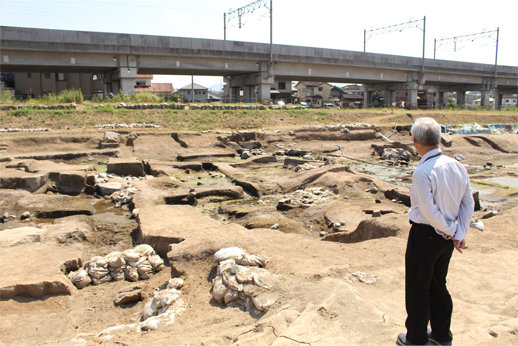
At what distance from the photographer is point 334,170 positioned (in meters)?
10.4

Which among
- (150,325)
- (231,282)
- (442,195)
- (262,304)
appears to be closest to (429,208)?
(442,195)

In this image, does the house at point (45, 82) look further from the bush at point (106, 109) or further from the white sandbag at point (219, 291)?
the white sandbag at point (219, 291)

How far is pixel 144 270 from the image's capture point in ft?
15.0

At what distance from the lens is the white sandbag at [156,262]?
4.67 metres

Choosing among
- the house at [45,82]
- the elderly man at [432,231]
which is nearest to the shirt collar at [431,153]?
the elderly man at [432,231]

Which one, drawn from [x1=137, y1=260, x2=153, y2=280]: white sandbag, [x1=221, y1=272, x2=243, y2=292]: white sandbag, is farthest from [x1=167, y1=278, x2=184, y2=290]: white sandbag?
[x1=137, y1=260, x2=153, y2=280]: white sandbag

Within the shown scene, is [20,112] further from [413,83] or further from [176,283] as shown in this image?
[413,83]

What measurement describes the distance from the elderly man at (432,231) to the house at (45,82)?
111 ft

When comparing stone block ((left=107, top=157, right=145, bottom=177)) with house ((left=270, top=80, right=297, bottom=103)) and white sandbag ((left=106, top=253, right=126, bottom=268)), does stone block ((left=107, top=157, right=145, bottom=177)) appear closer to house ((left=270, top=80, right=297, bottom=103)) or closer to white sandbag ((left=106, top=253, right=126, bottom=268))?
white sandbag ((left=106, top=253, right=126, bottom=268))

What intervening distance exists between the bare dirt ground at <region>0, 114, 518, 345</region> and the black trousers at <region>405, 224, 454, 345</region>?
0.54 ft

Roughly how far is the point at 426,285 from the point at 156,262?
10.9ft

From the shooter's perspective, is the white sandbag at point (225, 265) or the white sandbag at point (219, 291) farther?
the white sandbag at point (225, 265)

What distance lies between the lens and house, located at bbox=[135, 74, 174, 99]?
43438mm

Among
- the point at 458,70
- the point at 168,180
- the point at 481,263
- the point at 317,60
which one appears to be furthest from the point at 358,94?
the point at 481,263
